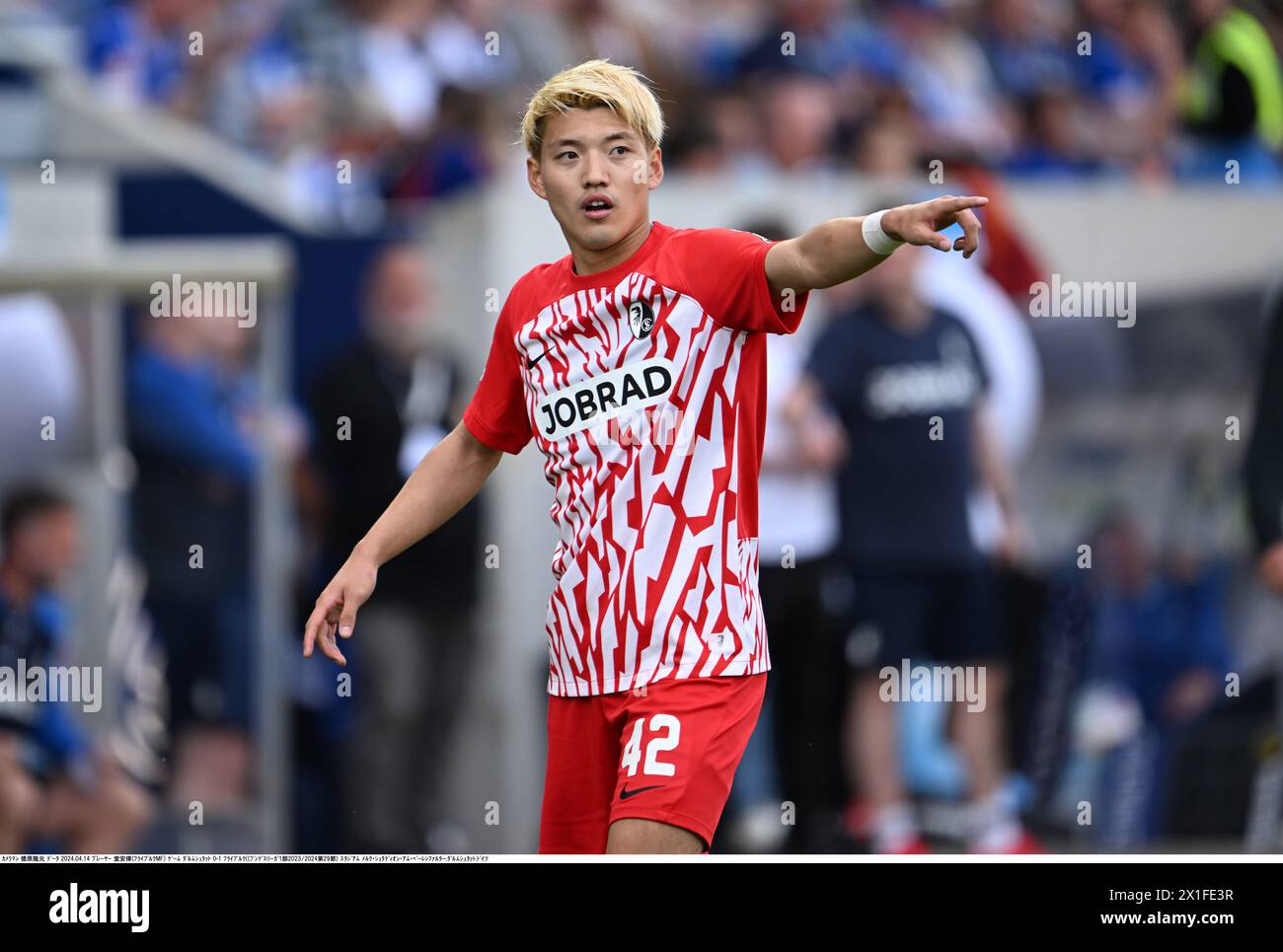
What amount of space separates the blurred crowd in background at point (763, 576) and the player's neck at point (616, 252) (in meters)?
3.27

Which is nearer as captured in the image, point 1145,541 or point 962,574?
point 962,574

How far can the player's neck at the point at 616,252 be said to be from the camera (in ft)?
15.6

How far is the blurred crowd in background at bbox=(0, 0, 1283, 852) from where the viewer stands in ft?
28.8

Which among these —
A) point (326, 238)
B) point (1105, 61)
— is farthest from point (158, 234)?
point (1105, 61)

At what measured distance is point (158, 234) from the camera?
959cm

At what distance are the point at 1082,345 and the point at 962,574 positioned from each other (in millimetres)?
1488

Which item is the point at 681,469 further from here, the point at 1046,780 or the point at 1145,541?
the point at 1145,541

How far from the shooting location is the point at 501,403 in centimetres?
511

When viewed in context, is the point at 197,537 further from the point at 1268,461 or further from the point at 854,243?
the point at 854,243

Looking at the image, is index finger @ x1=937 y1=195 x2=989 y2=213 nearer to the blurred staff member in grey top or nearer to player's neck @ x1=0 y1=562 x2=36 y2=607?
the blurred staff member in grey top

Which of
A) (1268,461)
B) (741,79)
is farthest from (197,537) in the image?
(741,79)

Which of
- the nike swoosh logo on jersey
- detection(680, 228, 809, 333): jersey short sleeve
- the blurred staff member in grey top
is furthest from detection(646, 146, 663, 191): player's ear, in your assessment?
the blurred staff member in grey top

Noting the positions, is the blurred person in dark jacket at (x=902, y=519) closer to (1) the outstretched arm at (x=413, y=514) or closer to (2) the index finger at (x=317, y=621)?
(1) the outstretched arm at (x=413, y=514)

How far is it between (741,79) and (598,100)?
23.4 feet
